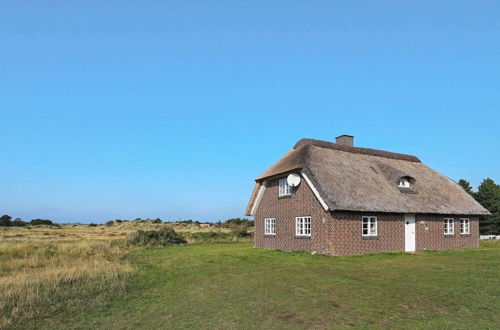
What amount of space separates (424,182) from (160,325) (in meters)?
24.2

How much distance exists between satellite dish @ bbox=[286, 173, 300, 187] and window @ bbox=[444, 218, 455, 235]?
10815 mm

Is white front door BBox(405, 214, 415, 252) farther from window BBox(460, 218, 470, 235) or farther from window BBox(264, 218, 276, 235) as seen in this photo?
window BBox(264, 218, 276, 235)

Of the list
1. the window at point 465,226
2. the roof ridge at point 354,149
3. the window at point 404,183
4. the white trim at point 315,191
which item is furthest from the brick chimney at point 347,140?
the window at point 465,226

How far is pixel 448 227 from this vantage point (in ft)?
83.9

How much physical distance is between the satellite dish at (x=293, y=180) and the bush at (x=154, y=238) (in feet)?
42.7

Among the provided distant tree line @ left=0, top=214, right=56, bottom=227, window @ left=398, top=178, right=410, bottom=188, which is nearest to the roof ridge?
window @ left=398, top=178, right=410, bottom=188

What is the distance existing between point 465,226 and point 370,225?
9.73m

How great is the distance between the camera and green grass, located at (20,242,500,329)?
766 cm

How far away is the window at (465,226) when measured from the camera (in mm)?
26656

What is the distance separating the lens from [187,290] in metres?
11.1

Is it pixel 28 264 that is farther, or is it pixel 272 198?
pixel 272 198

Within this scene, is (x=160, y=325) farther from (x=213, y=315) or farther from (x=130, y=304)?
(x=130, y=304)

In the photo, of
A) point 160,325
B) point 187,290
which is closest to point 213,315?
point 160,325

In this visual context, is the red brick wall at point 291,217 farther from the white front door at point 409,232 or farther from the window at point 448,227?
the window at point 448,227
